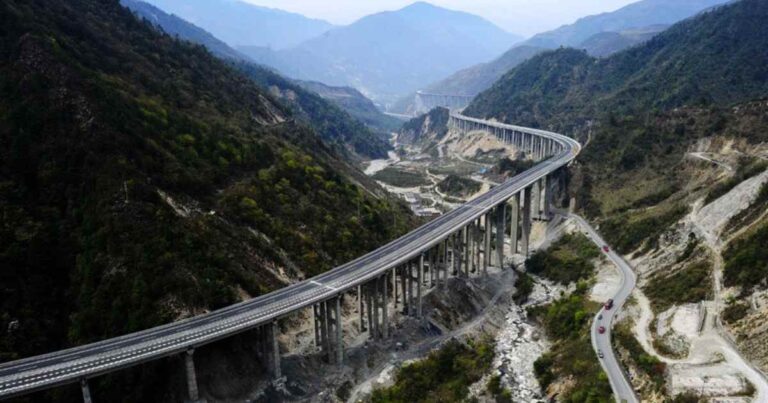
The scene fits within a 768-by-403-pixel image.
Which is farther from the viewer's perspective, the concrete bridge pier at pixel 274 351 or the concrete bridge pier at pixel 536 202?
the concrete bridge pier at pixel 536 202

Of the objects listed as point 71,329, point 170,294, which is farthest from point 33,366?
point 170,294

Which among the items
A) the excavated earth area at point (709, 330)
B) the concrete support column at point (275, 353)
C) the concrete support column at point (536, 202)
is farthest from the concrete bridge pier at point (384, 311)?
the concrete support column at point (536, 202)

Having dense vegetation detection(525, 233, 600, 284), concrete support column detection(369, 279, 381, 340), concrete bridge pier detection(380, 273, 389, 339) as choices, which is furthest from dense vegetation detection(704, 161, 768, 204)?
concrete support column detection(369, 279, 381, 340)

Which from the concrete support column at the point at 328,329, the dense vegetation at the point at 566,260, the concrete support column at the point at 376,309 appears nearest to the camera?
the concrete support column at the point at 328,329

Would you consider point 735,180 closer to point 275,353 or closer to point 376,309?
point 376,309

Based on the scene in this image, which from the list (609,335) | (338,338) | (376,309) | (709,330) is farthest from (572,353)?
(338,338)

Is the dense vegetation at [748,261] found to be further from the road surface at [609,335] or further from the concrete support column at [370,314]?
the concrete support column at [370,314]

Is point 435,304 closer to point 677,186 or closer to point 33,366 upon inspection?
point 33,366
